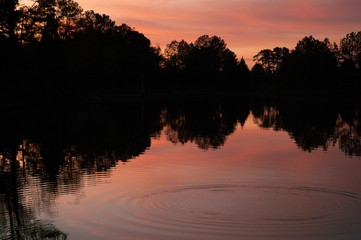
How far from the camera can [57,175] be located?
17.4 m

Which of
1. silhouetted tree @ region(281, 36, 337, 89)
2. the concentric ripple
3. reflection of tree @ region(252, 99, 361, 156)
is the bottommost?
the concentric ripple

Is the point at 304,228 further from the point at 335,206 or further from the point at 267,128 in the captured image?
the point at 267,128

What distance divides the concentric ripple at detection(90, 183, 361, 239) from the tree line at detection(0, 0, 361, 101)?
1700 inches

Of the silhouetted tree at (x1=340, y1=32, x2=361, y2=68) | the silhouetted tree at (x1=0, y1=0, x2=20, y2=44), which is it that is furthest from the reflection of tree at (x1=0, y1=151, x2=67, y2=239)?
the silhouetted tree at (x1=340, y1=32, x2=361, y2=68)

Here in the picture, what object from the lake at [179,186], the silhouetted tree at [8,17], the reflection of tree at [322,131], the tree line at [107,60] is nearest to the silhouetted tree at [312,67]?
the tree line at [107,60]

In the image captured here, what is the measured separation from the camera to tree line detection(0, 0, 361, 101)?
57.6 meters

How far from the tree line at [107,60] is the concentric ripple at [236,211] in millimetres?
43168

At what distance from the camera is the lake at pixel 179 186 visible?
11000mm

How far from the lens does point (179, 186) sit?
15211 millimetres

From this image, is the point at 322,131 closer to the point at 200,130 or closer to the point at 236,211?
the point at 200,130

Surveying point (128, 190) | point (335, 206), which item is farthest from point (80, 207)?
point (335, 206)

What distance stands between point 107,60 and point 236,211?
90547 millimetres

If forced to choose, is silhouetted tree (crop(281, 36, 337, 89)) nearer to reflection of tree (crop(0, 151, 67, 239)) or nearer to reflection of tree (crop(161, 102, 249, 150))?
reflection of tree (crop(161, 102, 249, 150))

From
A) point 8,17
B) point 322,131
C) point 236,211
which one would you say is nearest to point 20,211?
point 236,211
